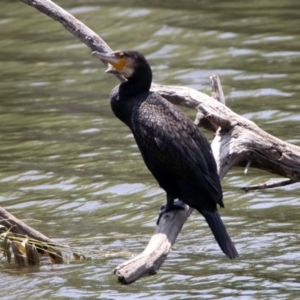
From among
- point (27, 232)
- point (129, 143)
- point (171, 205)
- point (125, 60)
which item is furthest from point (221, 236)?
point (129, 143)

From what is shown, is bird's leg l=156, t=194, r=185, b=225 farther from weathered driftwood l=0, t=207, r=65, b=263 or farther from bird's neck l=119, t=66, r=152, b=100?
weathered driftwood l=0, t=207, r=65, b=263

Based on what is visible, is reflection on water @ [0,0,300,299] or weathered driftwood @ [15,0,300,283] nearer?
weathered driftwood @ [15,0,300,283]

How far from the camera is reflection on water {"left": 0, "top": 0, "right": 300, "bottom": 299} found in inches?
229

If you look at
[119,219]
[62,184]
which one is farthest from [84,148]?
[119,219]

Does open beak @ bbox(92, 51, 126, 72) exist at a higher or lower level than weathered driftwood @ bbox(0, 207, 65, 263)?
higher

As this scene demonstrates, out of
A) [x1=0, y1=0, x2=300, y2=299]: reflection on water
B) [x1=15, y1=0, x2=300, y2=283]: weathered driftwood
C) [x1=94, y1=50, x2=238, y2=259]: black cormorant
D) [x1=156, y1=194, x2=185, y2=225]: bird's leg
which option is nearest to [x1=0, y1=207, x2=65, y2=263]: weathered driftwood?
[x1=0, y1=0, x2=300, y2=299]: reflection on water

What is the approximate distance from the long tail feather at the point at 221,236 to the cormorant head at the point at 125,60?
2.73 feet

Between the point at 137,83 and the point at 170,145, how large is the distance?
0.45 meters

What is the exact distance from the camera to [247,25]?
37.7 ft

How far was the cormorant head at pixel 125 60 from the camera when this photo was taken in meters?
4.91

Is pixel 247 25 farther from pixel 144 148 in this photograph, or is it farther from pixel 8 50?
pixel 144 148

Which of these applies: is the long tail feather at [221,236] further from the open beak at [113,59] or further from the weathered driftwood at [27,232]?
the weathered driftwood at [27,232]

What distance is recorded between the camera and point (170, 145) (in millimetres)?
4691

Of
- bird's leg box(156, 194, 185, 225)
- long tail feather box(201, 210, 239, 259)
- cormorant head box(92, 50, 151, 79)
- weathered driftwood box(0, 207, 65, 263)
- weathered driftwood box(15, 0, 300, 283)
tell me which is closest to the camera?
long tail feather box(201, 210, 239, 259)
